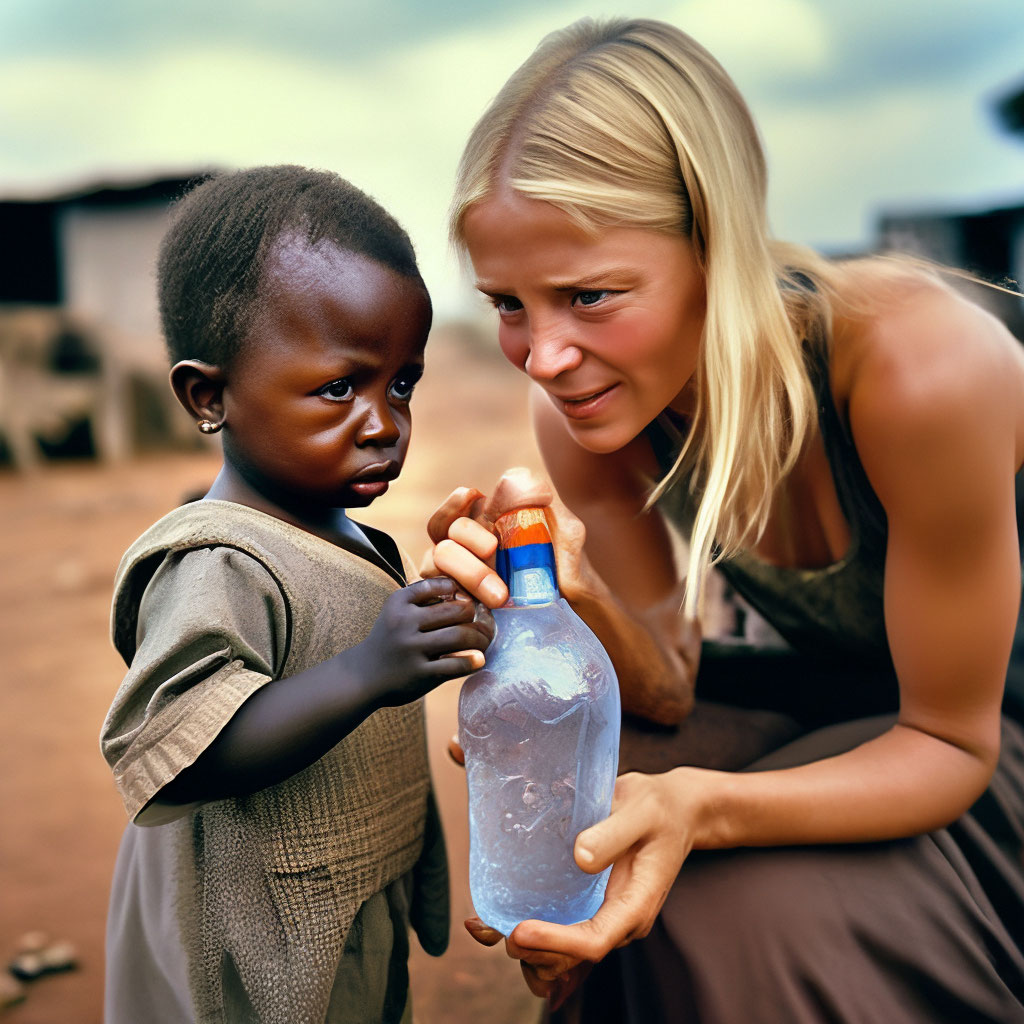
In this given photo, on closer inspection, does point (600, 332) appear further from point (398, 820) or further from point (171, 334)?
point (398, 820)

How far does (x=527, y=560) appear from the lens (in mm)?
1110

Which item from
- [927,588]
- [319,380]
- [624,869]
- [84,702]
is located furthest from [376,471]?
[84,702]

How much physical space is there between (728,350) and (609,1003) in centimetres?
99

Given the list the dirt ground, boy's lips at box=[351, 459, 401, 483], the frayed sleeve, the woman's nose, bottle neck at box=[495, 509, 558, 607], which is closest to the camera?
the frayed sleeve

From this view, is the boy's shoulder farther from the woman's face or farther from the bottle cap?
Result: the woman's face

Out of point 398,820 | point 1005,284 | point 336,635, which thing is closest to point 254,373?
point 336,635

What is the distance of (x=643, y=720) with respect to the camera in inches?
65.4

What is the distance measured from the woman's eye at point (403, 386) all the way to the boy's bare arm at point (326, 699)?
38cm

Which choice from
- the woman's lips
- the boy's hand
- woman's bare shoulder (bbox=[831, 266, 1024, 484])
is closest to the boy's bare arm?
the boy's hand

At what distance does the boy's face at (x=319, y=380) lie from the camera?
120cm

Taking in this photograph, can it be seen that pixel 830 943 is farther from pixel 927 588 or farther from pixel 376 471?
pixel 376 471

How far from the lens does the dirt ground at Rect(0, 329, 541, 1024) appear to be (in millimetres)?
2561

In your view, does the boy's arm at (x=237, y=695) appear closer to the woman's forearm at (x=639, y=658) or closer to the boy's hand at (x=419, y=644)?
the boy's hand at (x=419, y=644)

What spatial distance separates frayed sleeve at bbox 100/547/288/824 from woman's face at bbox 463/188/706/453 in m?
0.53
